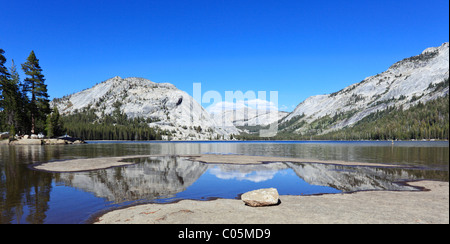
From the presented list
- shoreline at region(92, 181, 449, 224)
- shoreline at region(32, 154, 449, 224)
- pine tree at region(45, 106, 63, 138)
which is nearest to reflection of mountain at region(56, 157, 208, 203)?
shoreline at region(32, 154, 449, 224)

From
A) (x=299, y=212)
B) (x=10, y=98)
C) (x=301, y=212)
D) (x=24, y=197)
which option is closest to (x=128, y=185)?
(x=24, y=197)

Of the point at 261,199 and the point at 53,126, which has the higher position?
the point at 53,126

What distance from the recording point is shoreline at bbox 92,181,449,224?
14070 mm

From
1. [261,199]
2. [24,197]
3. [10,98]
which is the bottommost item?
[24,197]

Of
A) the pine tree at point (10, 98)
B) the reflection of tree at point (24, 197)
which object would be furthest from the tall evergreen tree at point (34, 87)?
the reflection of tree at point (24, 197)

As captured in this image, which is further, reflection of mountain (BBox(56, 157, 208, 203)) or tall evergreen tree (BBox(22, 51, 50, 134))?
tall evergreen tree (BBox(22, 51, 50, 134))

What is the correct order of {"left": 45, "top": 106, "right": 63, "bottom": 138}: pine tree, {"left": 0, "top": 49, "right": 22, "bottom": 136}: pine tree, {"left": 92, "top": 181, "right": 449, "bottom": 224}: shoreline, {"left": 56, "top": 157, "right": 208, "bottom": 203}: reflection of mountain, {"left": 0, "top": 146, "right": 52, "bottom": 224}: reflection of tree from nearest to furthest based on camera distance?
1. {"left": 92, "top": 181, "right": 449, "bottom": 224}: shoreline
2. {"left": 0, "top": 146, "right": 52, "bottom": 224}: reflection of tree
3. {"left": 56, "top": 157, "right": 208, "bottom": 203}: reflection of mountain
4. {"left": 0, "top": 49, "right": 22, "bottom": 136}: pine tree
5. {"left": 45, "top": 106, "right": 63, "bottom": 138}: pine tree

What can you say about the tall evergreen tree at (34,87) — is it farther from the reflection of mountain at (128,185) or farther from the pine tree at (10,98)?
the reflection of mountain at (128,185)

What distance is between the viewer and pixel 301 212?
630 inches

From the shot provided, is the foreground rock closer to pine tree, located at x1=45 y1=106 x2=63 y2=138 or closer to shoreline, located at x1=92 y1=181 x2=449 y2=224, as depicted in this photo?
shoreline, located at x1=92 y1=181 x2=449 y2=224

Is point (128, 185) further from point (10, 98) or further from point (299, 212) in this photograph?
point (10, 98)
